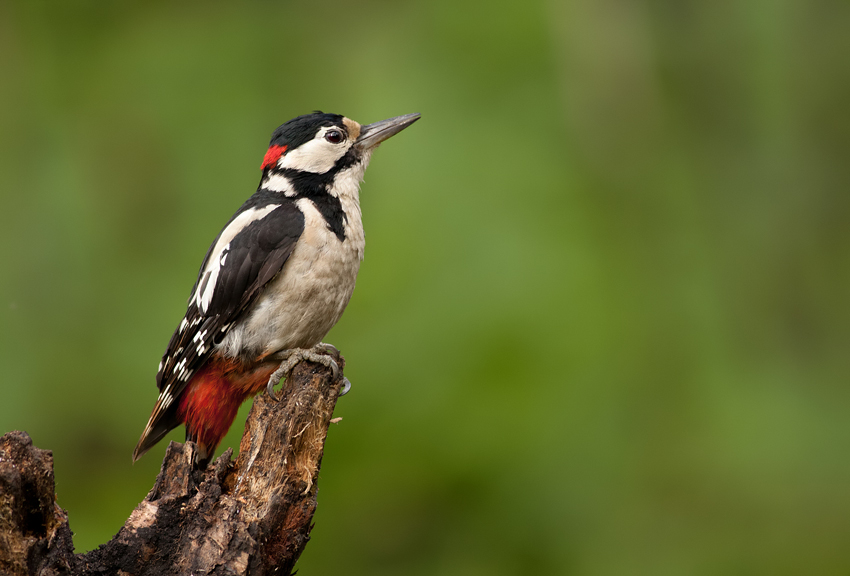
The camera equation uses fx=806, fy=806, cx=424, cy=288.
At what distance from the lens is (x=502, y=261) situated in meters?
4.46

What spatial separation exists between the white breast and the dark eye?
38cm

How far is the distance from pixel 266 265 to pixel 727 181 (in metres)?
3.42

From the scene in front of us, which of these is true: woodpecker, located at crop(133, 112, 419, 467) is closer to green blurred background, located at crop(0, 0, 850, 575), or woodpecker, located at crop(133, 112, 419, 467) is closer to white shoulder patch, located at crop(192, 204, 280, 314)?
white shoulder patch, located at crop(192, 204, 280, 314)

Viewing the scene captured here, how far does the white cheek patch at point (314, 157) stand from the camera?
2.84 metres

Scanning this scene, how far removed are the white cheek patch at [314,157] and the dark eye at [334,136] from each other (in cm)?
1

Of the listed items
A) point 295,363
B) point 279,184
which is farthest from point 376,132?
point 295,363

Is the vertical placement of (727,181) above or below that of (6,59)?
below

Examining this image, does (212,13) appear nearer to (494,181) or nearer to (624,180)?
(494,181)

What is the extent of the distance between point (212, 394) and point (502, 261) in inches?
85.7

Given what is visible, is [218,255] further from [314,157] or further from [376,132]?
[376,132]

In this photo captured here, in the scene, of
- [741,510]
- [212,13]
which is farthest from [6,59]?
[741,510]

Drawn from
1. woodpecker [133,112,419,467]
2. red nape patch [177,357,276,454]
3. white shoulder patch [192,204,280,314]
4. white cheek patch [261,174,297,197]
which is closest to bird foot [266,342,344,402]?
woodpecker [133,112,419,467]

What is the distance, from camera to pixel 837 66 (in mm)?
5027

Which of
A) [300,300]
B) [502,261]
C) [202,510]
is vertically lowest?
[502,261]
